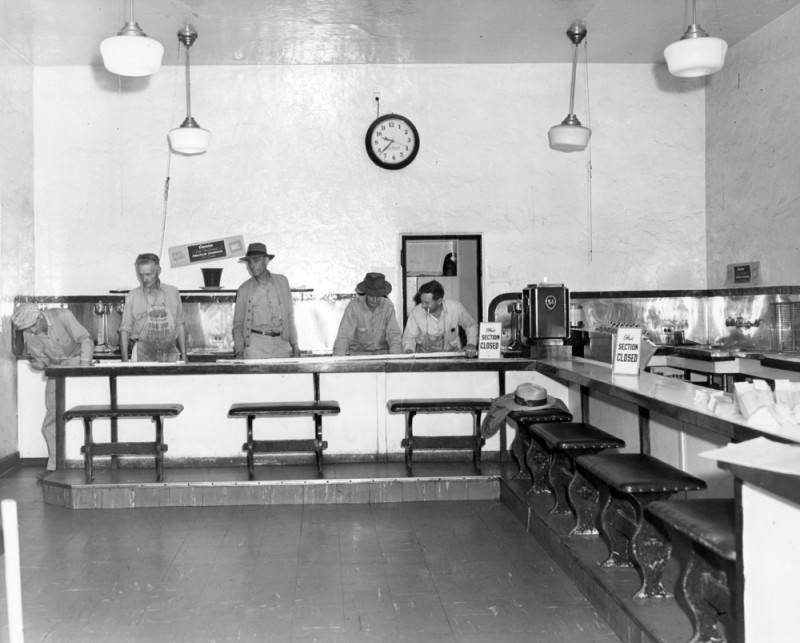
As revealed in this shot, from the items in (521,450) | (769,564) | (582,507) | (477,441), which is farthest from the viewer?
(477,441)

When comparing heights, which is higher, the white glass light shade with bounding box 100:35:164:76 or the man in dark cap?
the white glass light shade with bounding box 100:35:164:76

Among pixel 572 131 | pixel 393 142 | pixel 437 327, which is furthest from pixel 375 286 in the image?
pixel 572 131

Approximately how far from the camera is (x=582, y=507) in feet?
Answer: 15.8

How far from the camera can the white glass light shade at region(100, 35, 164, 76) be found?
5305mm

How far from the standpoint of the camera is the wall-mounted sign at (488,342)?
689cm

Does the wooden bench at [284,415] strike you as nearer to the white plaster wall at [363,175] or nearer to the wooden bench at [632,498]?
the wooden bench at [632,498]

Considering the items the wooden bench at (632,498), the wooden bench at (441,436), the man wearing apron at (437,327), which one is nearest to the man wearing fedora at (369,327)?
the man wearing apron at (437,327)

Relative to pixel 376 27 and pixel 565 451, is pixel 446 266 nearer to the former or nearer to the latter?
pixel 376 27

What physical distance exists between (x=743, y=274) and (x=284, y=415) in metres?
4.50

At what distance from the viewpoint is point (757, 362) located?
677 centimetres

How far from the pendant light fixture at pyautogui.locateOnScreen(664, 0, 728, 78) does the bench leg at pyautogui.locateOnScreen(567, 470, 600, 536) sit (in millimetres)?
2540

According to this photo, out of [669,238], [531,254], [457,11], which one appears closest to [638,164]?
[669,238]

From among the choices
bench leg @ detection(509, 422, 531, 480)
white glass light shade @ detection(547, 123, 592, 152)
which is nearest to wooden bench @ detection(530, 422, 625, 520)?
bench leg @ detection(509, 422, 531, 480)

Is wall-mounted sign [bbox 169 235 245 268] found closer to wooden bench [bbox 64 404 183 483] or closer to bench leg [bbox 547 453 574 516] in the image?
wooden bench [bbox 64 404 183 483]
